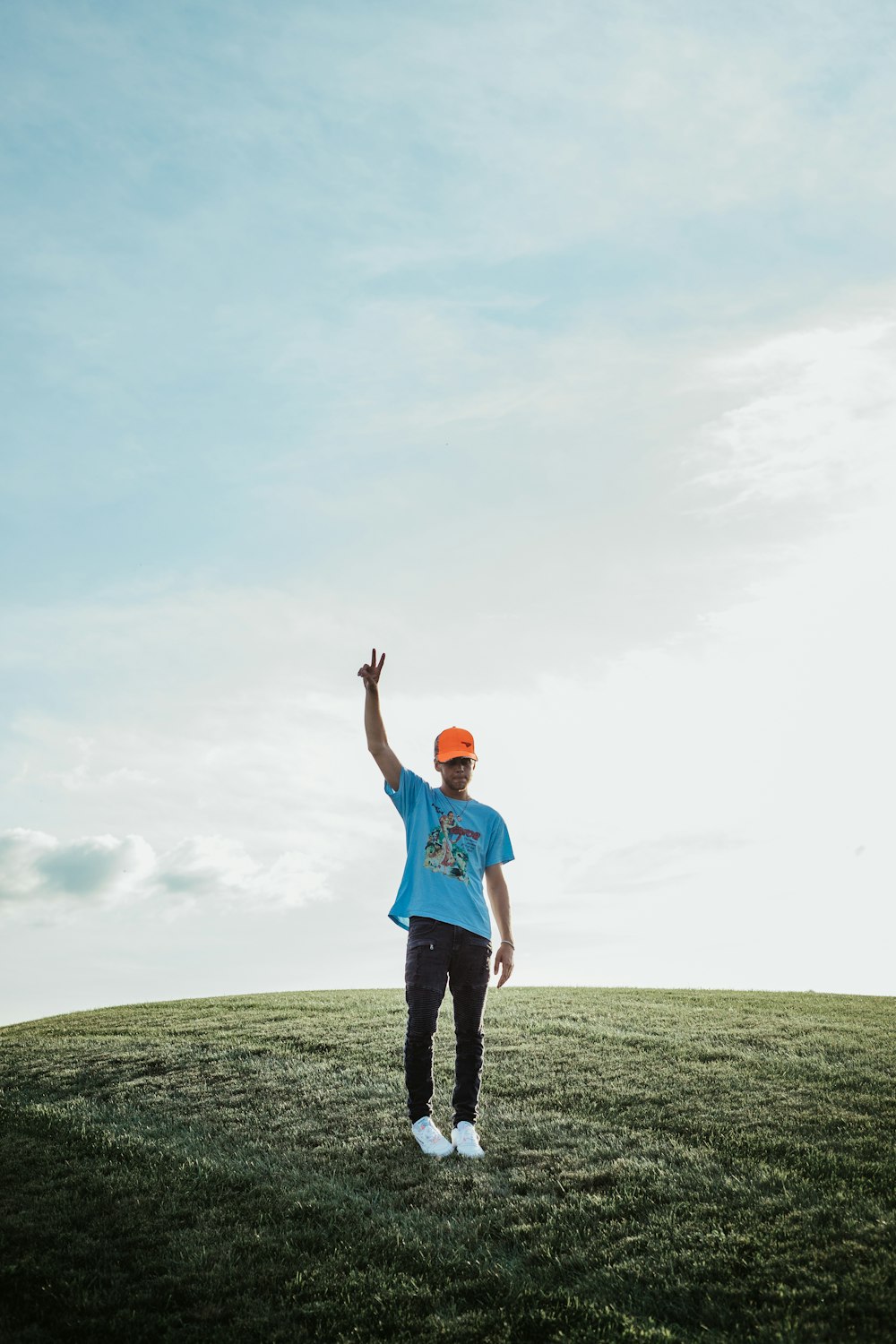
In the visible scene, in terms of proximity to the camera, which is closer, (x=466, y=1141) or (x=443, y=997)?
(x=466, y=1141)

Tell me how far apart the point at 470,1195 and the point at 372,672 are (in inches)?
132

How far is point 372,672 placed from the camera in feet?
21.4

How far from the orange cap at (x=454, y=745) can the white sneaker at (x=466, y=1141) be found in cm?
245

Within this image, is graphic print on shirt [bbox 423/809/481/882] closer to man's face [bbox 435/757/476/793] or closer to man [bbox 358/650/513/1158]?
man [bbox 358/650/513/1158]

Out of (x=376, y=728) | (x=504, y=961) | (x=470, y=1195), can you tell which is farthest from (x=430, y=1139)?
(x=376, y=728)

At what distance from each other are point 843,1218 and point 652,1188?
104 cm

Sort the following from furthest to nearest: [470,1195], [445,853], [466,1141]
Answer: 1. [445,853]
2. [466,1141]
3. [470,1195]

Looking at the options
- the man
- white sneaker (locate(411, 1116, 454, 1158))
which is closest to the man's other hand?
the man

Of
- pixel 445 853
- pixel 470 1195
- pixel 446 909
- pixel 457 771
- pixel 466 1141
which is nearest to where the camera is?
pixel 470 1195

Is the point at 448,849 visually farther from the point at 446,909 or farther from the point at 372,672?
the point at 372,672

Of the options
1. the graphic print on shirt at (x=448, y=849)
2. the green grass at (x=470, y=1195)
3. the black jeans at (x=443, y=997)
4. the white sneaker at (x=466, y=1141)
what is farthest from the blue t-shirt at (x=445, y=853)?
the green grass at (x=470, y=1195)

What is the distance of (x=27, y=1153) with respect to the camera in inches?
269

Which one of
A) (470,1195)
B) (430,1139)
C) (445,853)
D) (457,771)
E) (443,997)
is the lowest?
(470,1195)

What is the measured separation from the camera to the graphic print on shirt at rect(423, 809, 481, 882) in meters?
6.31
